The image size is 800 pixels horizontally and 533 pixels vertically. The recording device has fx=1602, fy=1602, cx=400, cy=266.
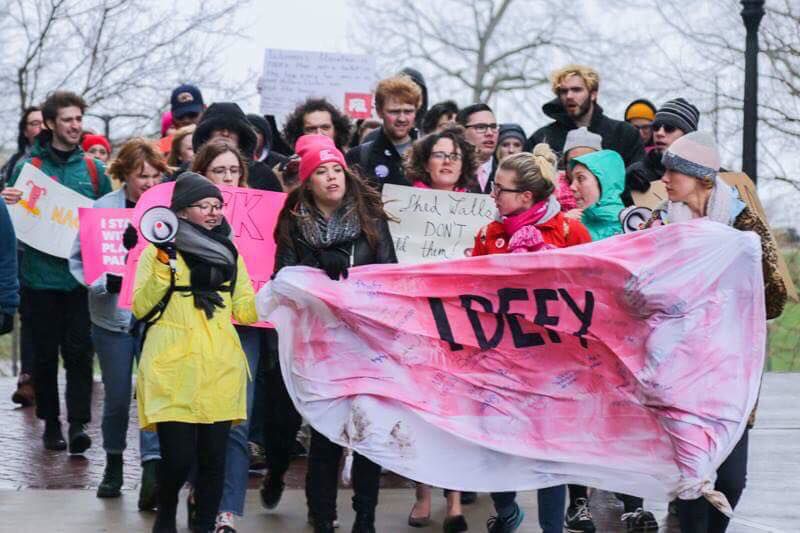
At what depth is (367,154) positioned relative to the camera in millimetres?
9711

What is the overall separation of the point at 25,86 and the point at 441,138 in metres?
12.4

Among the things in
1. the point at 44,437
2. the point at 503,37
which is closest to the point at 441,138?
the point at 44,437

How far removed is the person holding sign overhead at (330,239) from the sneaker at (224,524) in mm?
398

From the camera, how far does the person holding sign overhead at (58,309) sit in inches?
408

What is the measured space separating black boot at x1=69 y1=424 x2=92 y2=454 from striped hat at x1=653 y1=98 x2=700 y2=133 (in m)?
4.12

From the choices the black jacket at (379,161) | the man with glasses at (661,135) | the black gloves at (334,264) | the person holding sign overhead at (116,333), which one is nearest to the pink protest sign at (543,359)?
the black gloves at (334,264)

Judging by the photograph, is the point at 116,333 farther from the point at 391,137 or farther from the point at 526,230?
the point at 526,230

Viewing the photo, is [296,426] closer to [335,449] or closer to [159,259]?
[335,449]

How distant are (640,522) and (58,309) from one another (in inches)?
166

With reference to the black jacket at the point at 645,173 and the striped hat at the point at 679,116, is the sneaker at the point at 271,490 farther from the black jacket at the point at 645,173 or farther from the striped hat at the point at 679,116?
the striped hat at the point at 679,116

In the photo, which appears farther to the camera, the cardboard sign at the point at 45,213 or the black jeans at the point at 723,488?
the cardboard sign at the point at 45,213

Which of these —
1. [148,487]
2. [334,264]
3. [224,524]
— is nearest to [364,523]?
[224,524]

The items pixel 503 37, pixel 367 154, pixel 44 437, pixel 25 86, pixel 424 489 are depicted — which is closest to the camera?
pixel 424 489

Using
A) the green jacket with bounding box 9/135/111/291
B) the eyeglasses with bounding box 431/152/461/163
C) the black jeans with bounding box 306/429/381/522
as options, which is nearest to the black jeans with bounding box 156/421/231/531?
the black jeans with bounding box 306/429/381/522
